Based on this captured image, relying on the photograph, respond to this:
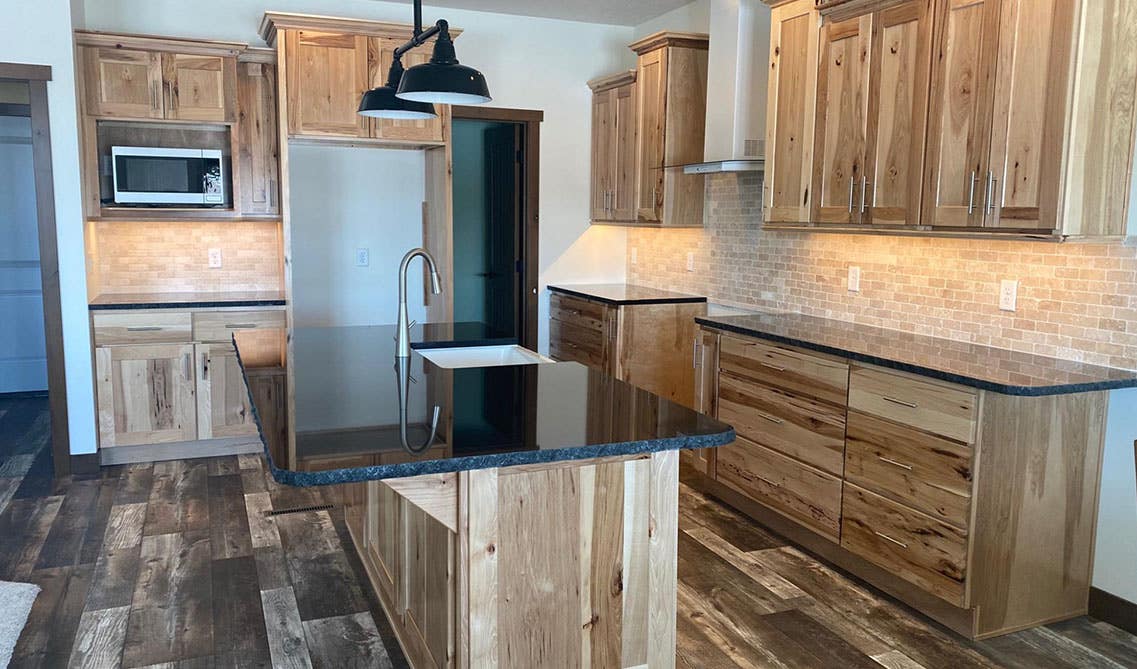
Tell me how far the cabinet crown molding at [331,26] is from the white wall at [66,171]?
3.27 ft

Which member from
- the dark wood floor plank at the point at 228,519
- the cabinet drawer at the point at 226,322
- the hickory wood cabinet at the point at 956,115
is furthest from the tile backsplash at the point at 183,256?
the hickory wood cabinet at the point at 956,115

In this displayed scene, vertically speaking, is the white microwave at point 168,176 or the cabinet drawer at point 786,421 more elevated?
the white microwave at point 168,176

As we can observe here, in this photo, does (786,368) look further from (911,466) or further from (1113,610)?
(1113,610)

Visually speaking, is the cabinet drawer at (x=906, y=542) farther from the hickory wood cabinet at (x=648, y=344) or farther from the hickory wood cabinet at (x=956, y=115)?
the hickory wood cabinet at (x=648, y=344)

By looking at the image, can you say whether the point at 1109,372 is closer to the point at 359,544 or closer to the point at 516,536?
the point at 516,536

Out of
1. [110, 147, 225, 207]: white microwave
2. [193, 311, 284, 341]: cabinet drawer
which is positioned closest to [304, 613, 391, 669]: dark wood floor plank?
[193, 311, 284, 341]: cabinet drawer

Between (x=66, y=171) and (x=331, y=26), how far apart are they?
5.23 ft

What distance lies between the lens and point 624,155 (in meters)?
5.68

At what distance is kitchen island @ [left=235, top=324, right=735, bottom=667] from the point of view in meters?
1.91

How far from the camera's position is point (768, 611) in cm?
311

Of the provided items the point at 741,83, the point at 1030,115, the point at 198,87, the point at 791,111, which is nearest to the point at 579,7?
the point at 741,83

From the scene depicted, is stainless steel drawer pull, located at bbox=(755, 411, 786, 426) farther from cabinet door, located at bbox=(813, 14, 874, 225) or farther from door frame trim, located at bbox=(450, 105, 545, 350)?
door frame trim, located at bbox=(450, 105, 545, 350)

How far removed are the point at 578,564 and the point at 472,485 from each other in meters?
0.36

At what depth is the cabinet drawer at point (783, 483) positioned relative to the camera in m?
3.47
